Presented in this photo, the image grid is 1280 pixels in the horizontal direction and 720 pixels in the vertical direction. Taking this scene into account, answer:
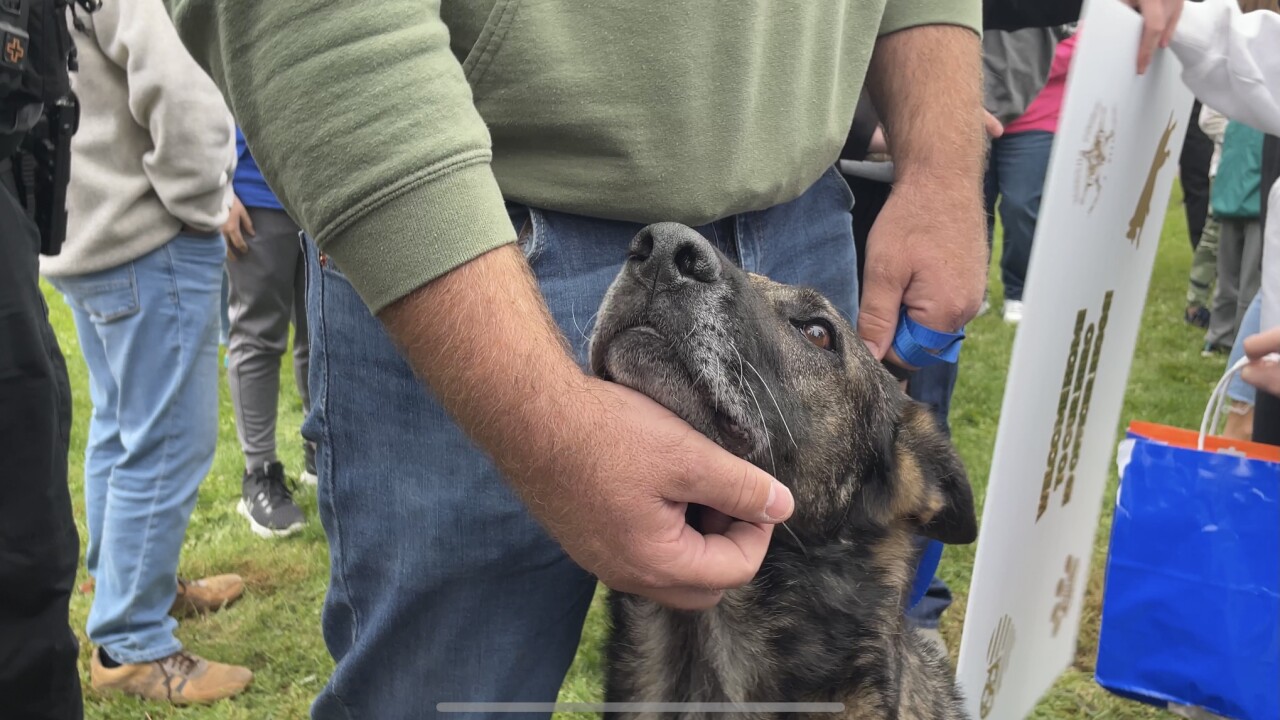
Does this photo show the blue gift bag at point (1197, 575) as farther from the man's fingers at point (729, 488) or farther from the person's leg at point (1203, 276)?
the person's leg at point (1203, 276)

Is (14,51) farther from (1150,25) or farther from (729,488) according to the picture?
(1150,25)

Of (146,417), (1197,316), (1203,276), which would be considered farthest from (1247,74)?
(1203,276)

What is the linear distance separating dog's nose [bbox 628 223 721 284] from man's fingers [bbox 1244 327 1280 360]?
7.24 ft

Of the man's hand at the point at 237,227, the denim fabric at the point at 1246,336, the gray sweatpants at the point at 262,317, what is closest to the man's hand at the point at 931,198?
the denim fabric at the point at 1246,336

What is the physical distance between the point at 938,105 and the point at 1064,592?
6.65 feet

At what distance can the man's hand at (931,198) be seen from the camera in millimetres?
2098

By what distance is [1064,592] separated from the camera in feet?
11.3

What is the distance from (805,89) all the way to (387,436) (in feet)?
3.13

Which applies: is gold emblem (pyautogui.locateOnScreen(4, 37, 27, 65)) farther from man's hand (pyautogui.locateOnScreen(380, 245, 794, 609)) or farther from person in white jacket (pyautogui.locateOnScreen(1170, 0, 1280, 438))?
person in white jacket (pyautogui.locateOnScreen(1170, 0, 1280, 438))

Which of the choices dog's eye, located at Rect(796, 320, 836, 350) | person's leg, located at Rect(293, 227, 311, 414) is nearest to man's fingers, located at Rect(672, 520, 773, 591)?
dog's eye, located at Rect(796, 320, 836, 350)

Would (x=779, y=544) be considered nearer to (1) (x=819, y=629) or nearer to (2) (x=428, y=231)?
(1) (x=819, y=629)

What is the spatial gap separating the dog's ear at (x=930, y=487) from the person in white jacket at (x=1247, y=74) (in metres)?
1.32

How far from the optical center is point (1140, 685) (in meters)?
3.11

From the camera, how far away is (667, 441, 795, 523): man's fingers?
1219mm
